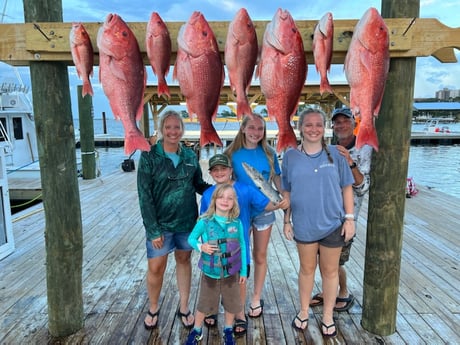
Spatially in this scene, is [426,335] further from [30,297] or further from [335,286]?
[30,297]

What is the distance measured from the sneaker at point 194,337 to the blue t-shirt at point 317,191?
966 millimetres

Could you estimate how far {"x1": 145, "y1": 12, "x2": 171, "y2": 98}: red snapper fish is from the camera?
160cm

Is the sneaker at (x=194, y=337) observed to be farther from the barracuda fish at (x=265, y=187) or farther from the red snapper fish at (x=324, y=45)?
the red snapper fish at (x=324, y=45)

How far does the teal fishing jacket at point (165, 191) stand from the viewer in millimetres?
2213

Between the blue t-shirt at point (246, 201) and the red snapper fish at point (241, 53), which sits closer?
the red snapper fish at point (241, 53)

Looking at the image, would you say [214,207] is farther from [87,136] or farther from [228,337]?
[87,136]

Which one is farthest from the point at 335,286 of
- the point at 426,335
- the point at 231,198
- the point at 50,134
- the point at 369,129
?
the point at 50,134

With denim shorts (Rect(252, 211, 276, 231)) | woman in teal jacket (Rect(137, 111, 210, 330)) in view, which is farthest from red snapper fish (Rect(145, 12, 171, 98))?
denim shorts (Rect(252, 211, 276, 231))

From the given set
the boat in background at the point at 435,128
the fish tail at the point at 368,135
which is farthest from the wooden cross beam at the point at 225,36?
the boat in background at the point at 435,128

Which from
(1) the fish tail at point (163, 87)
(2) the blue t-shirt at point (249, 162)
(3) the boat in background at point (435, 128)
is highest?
(1) the fish tail at point (163, 87)

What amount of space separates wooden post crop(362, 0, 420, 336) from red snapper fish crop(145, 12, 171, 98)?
1.40 metres

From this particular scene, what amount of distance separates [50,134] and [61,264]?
895 mm

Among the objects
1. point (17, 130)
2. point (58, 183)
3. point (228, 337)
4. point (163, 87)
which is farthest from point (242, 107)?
point (17, 130)

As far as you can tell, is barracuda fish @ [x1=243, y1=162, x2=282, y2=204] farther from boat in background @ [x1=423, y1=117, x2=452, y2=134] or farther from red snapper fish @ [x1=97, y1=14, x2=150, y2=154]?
boat in background @ [x1=423, y1=117, x2=452, y2=134]
